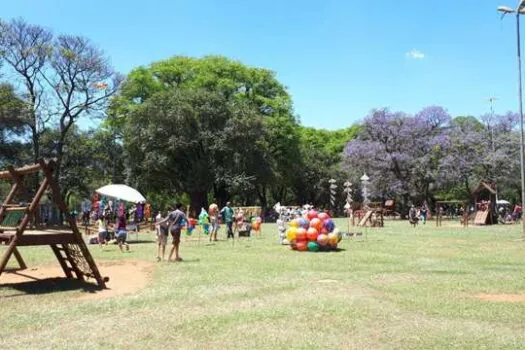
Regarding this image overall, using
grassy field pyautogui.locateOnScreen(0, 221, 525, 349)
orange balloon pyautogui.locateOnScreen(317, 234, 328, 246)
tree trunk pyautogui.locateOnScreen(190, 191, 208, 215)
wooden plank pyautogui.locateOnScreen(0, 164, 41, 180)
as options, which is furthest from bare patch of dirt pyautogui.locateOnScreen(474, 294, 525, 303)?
tree trunk pyautogui.locateOnScreen(190, 191, 208, 215)

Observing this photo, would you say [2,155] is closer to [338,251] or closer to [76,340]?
[338,251]

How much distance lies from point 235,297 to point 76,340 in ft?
11.8

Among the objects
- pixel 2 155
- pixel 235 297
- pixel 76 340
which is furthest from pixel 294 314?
pixel 2 155

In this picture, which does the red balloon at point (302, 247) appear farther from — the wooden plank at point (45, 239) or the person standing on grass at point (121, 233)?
the wooden plank at point (45, 239)

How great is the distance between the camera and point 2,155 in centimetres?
4628

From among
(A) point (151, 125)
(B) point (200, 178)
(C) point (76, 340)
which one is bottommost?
(C) point (76, 340)

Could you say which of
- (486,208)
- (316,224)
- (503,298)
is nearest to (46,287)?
(503,298)

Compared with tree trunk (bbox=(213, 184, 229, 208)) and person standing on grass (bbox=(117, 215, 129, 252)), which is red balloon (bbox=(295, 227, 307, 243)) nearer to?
person standing on grass (bbox=(117, 215, 129, 252))

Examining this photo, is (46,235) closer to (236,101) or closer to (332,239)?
(332,239)

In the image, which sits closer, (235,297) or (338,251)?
(235,297)

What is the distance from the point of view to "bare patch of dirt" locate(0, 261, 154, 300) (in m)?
11.0

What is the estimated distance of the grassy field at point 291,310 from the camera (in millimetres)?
7039

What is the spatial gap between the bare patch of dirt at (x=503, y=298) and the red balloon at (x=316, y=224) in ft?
32.0

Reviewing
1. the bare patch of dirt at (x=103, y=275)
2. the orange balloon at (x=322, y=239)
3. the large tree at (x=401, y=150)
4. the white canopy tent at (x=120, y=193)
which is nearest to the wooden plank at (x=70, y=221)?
the bare patch of dirt at (x=103, y=275)
